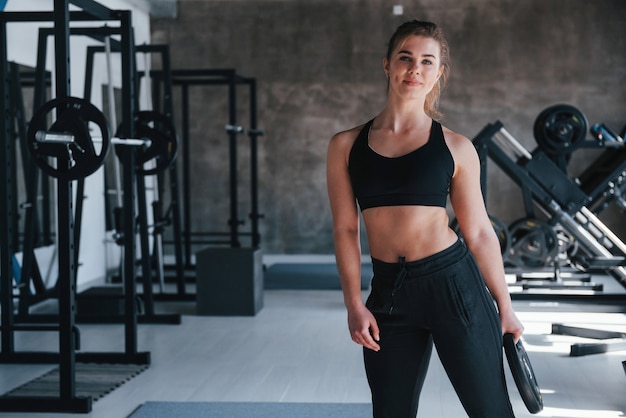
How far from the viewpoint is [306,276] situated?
899 centimetres

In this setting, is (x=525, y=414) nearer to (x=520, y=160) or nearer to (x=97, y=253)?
(x=520, y=160)

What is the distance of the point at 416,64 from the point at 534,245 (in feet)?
18.3

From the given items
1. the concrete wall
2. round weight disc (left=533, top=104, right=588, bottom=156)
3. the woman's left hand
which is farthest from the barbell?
the concrete wall

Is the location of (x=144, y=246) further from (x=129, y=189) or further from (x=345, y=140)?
(x=345, y=140)

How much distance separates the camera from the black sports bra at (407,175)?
215 cm

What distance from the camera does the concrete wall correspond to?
1040 cm

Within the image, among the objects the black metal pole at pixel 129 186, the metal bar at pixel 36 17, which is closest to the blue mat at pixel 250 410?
the black metal pole at pixel 129 186

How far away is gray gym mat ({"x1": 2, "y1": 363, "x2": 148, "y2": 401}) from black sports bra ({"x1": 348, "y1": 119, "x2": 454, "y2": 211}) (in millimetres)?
2606

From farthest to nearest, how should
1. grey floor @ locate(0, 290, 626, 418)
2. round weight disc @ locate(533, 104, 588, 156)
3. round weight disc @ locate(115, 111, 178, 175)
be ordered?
1. round weight disc @ locate(533, 104, 588, 156)
2. round weight disc @ locate(115, 111, 178, 175)
3. grey floor @ locate(0, 290, 626, 418)

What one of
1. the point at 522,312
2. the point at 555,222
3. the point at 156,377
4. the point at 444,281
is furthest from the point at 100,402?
the point at 555,222

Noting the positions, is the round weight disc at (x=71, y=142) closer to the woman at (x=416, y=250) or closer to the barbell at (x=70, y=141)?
the barbell at (x=70, y=141)

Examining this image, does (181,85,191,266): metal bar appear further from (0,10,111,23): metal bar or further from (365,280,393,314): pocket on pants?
(365,280,393,314): pocket on pants

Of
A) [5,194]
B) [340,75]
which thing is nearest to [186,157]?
[340,75]

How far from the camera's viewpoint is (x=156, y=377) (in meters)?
4.75
